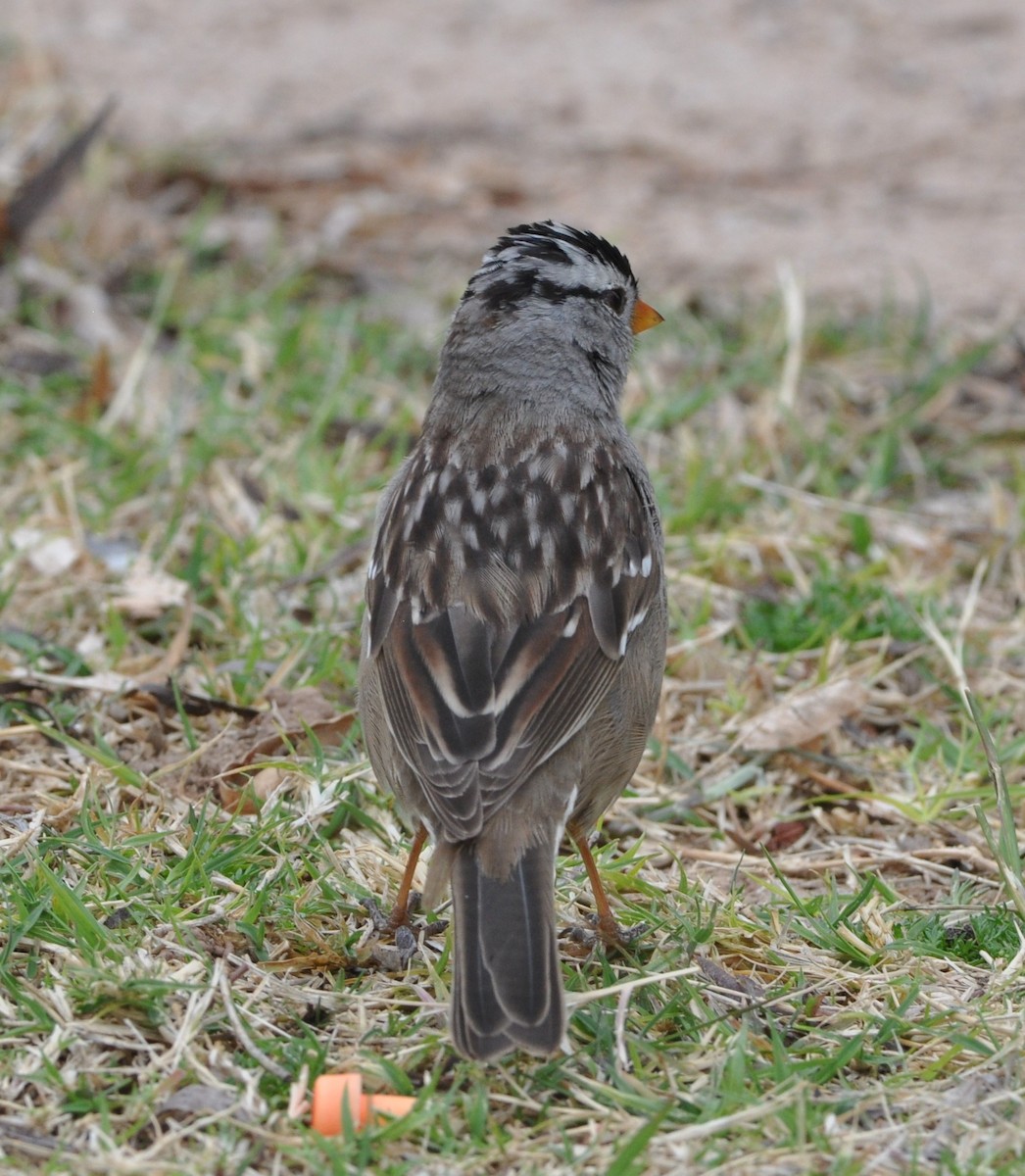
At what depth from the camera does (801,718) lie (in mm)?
5430

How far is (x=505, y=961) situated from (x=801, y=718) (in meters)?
2.17

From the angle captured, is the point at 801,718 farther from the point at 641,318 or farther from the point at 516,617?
the point at 516,617

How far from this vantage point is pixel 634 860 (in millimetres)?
4676

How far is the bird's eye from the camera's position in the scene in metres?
5.17

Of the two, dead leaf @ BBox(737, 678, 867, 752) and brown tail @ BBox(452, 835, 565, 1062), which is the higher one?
dead leaf @ BBox(737, 678, 867, 752)

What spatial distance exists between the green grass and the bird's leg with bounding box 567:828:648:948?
65 millimetres

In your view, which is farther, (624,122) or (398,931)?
(624,122)

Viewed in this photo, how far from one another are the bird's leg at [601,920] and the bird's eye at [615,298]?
1.77 meters

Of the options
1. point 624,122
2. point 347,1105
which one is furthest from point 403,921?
point 624,122

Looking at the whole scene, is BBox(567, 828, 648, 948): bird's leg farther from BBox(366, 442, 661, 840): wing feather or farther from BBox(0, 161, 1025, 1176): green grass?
BBox(366, 442, 661, 840): wing feather

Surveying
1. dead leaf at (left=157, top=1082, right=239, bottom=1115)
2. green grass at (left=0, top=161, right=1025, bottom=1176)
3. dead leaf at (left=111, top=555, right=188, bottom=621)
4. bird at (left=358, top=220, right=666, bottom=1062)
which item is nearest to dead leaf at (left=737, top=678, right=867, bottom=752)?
green grass at (left=0, top=161, right=1025, bottom=1176)

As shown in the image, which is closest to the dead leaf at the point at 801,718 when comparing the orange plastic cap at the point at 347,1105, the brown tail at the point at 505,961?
the brown tail at the point at 505,961

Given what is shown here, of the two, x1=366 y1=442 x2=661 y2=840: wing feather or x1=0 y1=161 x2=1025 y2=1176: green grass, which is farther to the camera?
x1=366 y1=442 x2=661 y2=840: wing feather

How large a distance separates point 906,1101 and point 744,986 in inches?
22.8
